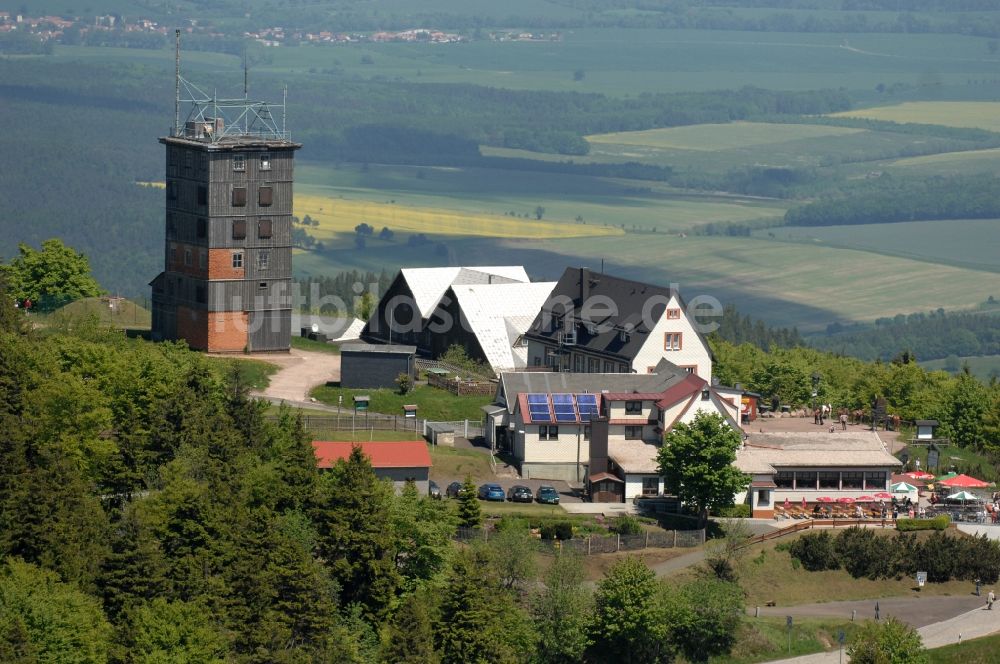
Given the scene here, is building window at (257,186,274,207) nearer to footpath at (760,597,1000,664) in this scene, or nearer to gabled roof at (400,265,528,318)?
gabled roof at (400,265,528,318)

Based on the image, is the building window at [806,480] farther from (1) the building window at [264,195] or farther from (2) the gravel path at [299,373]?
(1) the building window at [264,195]

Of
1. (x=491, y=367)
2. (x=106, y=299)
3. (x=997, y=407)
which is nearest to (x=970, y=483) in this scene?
(x=997, y=407)

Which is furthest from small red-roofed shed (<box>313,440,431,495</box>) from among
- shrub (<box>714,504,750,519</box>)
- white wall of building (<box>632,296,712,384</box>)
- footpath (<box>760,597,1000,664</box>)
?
white wall of building (<box>632,296,712,384</box>)

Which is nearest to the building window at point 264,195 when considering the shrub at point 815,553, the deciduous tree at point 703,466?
the deciduous tree at point 703,466

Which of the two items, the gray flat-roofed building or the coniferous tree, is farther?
the gray flat-roofed building

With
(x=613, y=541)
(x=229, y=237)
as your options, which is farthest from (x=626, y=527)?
(x=229, y=237)

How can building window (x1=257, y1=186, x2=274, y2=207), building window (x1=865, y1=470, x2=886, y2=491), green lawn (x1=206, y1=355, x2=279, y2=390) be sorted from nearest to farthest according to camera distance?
building window (x1=865, y1=470, x2=886, y2=491) < green lawn (x1=206, y1=355, x2=279, y2=390) < building window (x1=257, y1=186, x2=274, y2=207)

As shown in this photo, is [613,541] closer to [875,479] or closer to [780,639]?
[780,639]
